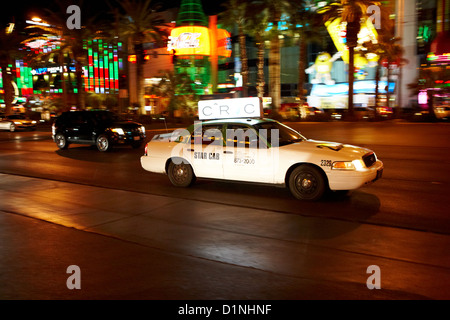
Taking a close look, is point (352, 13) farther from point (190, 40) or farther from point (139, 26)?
point (190, 40)

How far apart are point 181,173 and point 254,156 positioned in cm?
193

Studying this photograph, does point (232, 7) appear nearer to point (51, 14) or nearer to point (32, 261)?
point (51, 14)

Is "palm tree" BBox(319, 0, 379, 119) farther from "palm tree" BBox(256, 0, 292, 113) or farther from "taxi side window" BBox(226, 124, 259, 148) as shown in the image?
"taxi side window" BBox(226, 124, 259, 148)

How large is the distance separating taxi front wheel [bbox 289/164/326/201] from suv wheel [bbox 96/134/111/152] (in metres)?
10.6

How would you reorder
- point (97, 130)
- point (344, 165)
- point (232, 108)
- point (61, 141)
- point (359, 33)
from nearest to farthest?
point (344, 165), point (232, 108), point (97, 130), point (61, 141), point (359, 33)

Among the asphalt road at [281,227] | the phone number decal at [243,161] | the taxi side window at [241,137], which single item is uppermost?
the taxi side window at [241,137]

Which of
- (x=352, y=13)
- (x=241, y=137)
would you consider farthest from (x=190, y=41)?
(x=241, y=137)

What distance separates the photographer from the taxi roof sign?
8859 mm

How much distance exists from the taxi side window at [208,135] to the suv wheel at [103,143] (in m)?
8.50

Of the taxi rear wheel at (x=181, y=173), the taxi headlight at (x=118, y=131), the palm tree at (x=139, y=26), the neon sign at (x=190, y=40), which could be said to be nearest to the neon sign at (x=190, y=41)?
the neon sign at (x=190, y=40)

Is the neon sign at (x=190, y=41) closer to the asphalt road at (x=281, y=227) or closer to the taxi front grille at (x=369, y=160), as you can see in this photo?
the asphalt road at (x=281, y=227)

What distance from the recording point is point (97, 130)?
17000 mm

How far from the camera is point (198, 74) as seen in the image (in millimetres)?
50750

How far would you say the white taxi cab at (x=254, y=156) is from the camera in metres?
7.42
